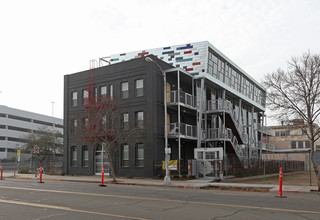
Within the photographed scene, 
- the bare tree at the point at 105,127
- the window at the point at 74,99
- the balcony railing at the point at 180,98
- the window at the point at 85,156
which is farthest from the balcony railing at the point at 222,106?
the window at the point at 74,99

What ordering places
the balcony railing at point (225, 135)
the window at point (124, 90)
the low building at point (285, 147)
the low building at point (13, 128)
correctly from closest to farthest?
the window at point (124, 90) < the balcony railing at point (225, 135) < the low building at point (285, 147) < the low building at point (13, 128)

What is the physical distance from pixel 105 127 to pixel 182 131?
8.34 m

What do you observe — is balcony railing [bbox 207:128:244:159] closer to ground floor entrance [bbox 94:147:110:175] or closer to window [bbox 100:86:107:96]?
ground floor entrance [bbox 94:147:110:175]

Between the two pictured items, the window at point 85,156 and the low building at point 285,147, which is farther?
the low building at point 285,147

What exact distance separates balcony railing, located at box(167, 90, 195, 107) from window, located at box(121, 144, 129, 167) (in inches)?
212

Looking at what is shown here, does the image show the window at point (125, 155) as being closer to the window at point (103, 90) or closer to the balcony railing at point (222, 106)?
the window at point (103, 90)

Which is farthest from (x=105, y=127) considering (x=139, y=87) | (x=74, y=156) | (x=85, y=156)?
(x=74, y=156)

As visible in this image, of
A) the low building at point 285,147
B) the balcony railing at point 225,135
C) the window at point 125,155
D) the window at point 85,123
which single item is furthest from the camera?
the low building at point 285,147

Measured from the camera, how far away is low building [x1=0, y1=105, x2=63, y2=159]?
2869 inches

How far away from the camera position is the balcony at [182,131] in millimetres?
27922

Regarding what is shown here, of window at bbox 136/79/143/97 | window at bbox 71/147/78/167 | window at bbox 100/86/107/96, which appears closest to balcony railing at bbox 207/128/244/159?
window at bbox 136/79/143/97

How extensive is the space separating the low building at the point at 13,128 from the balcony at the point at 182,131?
48643mm

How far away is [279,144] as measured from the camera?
69750mm

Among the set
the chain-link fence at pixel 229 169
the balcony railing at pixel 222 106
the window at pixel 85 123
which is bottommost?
the chain-link fence at pixel 229 169
